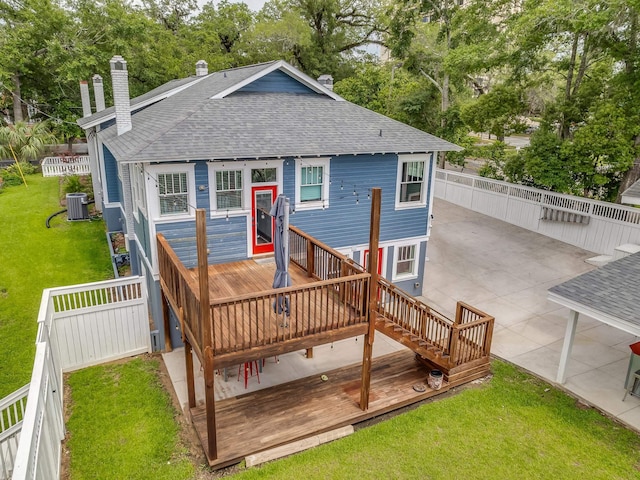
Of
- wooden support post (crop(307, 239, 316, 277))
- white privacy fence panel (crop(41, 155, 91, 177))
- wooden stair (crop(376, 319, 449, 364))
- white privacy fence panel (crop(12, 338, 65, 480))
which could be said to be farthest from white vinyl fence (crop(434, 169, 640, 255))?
white privacy fence panel (crop(41, 155, 91, 177))

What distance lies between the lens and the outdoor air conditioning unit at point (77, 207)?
19516 millimetres

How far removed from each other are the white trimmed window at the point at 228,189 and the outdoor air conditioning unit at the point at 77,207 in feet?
38.6

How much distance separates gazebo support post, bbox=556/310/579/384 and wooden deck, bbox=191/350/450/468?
261 centimetres

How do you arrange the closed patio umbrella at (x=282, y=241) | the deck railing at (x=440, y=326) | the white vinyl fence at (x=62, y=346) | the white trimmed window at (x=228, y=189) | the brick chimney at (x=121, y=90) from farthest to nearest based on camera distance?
the brick chimney at (x=121, y=90)
the white trimmed window at (x=228, y=189)
the deck railing at (x=440, y=326)
the closed patio umbrella at (x=282, y=241)
the white vinyl fence at (x=62, y=346)

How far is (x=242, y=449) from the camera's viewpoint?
7.93 m

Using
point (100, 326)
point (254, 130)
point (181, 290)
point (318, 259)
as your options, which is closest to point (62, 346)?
point (100, 326)

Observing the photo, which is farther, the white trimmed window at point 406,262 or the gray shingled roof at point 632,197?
the white trimmed window at point 406,262

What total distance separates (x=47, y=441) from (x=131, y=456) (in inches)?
72.4

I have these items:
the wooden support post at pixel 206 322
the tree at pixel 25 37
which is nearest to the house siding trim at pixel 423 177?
the wooden support post at pixel 206 322

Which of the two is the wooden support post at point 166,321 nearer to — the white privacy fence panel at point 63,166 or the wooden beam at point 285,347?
the wooden beam at point 285,347

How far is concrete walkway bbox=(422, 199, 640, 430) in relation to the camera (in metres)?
10.4

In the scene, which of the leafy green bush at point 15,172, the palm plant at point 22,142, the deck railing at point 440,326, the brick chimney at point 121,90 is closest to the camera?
the deck railing at point 440,326

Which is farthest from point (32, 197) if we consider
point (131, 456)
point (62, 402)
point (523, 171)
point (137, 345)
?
point (523, 171)

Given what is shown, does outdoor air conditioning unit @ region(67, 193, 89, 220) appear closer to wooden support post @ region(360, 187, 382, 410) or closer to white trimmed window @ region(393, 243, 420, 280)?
white trimmed window @ region(393, 243, 420, 280)
